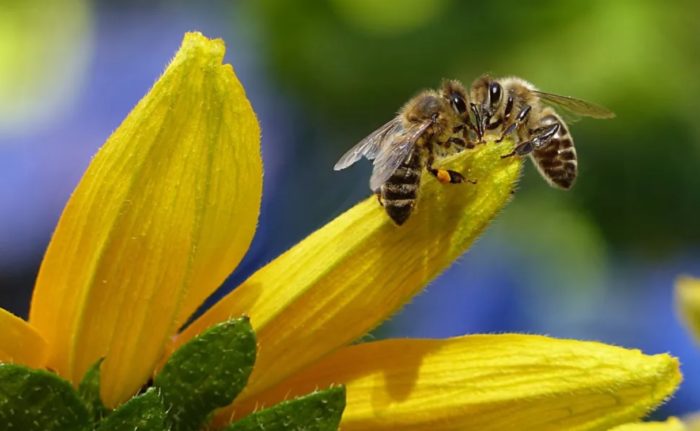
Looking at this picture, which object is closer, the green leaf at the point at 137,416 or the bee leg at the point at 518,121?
the green leaf at the point at 137,416

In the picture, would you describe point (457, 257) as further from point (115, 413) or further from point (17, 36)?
point (17, 36)

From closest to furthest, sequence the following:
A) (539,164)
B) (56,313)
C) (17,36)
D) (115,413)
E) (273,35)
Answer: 1. (115,413)
2. (56,313)
3. (539,164)
4. (273,35)
5. (17,36)

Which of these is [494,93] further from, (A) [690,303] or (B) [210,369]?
(B) [210,369]

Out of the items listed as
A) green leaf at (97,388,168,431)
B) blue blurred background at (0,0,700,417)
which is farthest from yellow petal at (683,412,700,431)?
blue blurred background at (0,0,700,417)

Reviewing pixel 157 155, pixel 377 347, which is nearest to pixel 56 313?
pixel 157 155

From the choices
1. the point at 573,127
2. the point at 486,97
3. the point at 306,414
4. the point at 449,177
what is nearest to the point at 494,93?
the point at 486,97

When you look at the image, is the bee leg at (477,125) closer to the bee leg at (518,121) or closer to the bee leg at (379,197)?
the bee leg at (518,121)

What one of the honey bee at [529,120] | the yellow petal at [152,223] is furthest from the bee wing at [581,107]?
the yellow petal at [152,223]
